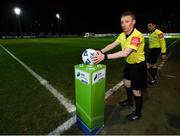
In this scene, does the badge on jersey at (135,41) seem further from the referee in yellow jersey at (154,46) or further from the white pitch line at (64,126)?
the referee in yellow jersey at (154,46)

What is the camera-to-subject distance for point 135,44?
12.3 ft

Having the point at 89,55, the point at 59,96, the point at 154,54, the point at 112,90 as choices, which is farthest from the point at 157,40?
the point at 89,55

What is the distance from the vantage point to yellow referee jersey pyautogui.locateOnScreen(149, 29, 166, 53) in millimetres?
6748

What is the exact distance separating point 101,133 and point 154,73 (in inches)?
163

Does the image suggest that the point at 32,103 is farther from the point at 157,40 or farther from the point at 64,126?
the point at 157,40

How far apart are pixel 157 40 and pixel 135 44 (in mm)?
3573

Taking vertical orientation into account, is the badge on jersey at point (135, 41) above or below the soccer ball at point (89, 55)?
above

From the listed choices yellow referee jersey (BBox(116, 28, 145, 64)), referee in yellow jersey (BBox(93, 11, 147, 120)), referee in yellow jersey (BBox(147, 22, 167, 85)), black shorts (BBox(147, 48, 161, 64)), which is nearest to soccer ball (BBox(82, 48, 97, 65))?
referee in yellow jersey (BBox(93, 11, 147, 120))

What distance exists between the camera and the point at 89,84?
3.32m

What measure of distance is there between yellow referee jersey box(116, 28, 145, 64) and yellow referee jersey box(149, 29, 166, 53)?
2904 millimetres

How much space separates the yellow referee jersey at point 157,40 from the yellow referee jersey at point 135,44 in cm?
290

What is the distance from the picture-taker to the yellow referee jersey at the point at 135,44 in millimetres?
3754

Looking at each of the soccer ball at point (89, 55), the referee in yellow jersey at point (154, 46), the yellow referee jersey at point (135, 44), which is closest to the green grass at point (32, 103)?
the referee in yellow jersey at point (154, 46)

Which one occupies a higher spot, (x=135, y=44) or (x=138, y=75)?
(x=135, y=44)
